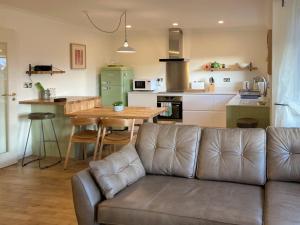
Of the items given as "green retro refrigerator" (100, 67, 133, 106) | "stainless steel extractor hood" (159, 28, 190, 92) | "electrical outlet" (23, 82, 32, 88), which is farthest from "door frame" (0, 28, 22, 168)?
"stainless steel extractor hood" (159, 28, 190, 92)

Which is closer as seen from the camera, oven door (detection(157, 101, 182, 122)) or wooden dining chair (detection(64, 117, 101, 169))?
wooden dining chair (detection(64, 117, 101, 169))

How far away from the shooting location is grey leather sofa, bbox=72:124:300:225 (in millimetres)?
2414

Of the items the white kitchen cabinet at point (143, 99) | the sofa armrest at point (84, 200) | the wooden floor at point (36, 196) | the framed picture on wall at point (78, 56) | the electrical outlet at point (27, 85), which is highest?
the framed picture on wall at point (78, 56)

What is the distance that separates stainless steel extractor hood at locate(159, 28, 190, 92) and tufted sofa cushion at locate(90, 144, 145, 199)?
5520 mm

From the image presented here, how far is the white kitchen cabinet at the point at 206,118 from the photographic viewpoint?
8.16 m

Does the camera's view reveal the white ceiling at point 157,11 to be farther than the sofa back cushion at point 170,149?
Yes

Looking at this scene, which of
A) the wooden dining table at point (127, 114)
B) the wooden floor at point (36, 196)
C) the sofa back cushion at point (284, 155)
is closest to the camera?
the sofa back cushion at point (284, 155)

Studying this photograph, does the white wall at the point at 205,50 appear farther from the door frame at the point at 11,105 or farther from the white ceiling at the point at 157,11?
the door frame at the point at 11,105

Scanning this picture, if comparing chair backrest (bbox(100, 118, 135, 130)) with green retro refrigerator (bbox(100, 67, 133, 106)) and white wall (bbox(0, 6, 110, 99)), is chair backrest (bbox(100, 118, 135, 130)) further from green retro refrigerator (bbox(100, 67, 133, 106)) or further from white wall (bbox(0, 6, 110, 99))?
green retro refrigerator (bbox(100, 67, 133, 106))

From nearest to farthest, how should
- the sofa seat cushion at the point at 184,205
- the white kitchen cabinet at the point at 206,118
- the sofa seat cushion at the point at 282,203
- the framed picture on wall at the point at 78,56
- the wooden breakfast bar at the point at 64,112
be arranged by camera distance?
the sofa seat cushion at the point at 282,203, the sofa seat cushion at the point at 184,205, the wooden breakfast bar at the point at 64,112, the framed picture on wall at the point at 78,56, the white kitchen cabinet at the point at 206,118

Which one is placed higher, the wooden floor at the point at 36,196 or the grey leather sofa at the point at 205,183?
the grey leather sofa at the point at 205,183

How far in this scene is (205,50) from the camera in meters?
8.59

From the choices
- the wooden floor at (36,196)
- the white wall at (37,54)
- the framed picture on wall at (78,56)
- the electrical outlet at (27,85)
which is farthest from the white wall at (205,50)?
the wooden floor at (36,196)

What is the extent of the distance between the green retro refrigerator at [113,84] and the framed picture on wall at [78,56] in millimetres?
684
